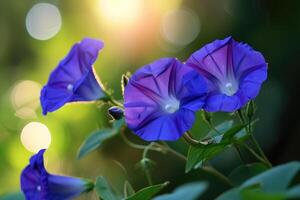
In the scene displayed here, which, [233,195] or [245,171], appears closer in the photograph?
[233,195]

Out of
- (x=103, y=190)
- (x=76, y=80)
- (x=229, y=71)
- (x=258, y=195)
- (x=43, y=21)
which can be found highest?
(x=43, y=21)

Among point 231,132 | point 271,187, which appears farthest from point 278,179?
point 231,132

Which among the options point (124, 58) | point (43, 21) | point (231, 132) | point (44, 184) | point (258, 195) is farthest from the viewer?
point (43, 21)

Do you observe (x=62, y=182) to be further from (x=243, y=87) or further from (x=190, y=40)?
(x=190, y=40)

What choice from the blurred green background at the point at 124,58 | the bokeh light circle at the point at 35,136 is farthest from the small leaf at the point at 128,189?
the bokeh light circle at the point at 35,136

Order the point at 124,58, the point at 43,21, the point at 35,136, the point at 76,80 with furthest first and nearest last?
the point at 43,21 < the point at 124,58 < the point at 35,136 < the point at 76,80

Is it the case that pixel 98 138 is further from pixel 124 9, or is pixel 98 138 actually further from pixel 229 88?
pixel 124 9
